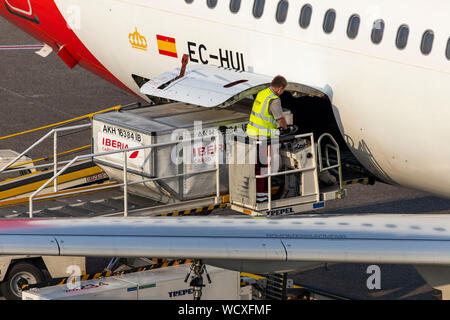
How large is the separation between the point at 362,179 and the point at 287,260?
6104mm

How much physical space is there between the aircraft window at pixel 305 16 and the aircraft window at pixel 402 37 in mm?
1813

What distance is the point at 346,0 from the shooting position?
1684 cm

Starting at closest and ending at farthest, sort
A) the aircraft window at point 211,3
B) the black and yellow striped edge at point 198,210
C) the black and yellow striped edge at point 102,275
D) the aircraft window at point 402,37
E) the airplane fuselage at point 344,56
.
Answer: the airplane fuselage at point 344,56 < the aircraft window at point 402,37 < the black and yellow striped edge at point 102,275 < the black and yellow striped edge at point 198,210 < the aircraft window at point 211,3

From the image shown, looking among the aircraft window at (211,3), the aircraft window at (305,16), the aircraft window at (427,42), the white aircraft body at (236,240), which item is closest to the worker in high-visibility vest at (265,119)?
the aircraft window at (305,16)

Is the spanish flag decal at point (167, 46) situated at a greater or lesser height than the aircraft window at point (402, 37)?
greater

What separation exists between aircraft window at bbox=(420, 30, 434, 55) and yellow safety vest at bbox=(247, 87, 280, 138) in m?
2.76

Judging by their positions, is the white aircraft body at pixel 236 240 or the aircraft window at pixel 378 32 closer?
the white aircraft body at pixel 236 240

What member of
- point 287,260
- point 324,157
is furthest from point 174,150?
point 287,260

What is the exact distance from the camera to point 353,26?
16.7m

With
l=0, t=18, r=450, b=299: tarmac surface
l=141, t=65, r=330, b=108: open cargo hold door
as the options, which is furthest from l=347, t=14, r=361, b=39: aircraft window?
l=0, t=18, r=450, b=299: tarmac surface

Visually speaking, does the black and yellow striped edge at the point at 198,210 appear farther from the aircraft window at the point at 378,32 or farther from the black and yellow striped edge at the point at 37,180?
the aircraft window at the point at 378,32

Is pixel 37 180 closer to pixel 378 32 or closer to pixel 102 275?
pixel 102 275

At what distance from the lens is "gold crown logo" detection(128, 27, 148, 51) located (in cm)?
1948

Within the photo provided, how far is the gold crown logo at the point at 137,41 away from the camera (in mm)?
19484
